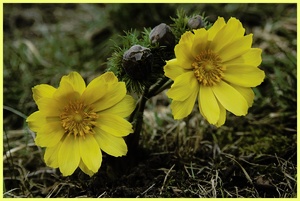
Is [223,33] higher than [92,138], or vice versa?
[223,33]

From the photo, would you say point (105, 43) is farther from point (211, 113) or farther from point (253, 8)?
point (211, 113)

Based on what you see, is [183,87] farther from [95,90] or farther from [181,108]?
[95,90]

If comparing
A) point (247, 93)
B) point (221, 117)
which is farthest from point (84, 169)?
point (247, 93)

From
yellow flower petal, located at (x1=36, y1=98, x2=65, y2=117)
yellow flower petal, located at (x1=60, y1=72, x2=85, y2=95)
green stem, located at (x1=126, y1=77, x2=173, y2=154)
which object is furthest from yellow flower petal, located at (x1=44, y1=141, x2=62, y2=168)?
green stem, located at (x1=126, y1=77, x2=173, y2=154)

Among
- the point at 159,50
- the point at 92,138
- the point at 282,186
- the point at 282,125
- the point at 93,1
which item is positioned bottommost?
the point at 282,186

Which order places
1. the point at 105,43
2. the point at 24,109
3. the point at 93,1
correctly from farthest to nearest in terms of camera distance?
the point at 93,1 < the point at 105,43 < the point at 24,109

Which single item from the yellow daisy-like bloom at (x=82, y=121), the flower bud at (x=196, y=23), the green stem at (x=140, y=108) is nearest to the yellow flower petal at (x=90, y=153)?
the yellow daisy-like bloom at (x=82, y=121)

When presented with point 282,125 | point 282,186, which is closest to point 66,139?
point 282,186
